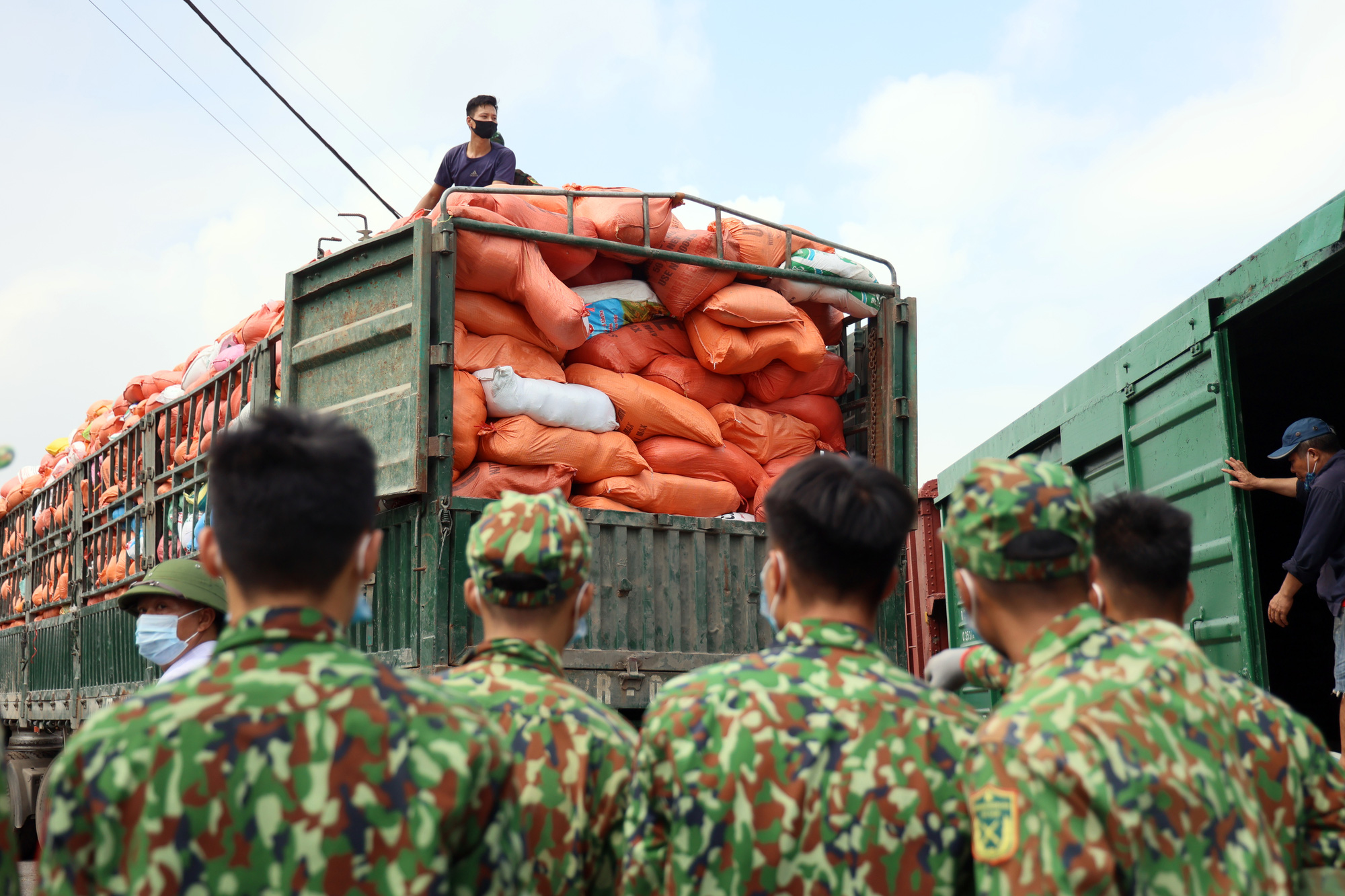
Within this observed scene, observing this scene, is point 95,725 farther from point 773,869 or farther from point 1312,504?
point 1312,504

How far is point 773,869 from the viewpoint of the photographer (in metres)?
1.59

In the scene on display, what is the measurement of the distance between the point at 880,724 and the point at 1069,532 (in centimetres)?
35

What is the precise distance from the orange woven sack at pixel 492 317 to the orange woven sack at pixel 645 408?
8.8 inches

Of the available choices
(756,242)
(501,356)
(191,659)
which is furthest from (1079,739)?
(756,242)

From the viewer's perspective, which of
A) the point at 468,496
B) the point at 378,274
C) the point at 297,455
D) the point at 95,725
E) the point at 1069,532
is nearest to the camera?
the point at 95,725

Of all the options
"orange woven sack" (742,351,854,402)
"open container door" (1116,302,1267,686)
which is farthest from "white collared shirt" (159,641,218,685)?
"open container door" (1116,302,1267,686)

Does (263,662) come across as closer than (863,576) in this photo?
Yes

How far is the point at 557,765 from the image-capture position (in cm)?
182

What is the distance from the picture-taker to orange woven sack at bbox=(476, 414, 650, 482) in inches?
175

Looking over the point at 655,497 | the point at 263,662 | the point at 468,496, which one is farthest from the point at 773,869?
the point at 655,497

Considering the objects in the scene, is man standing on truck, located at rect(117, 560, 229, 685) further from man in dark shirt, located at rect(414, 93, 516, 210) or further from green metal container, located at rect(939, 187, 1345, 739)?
green metal container, located at rect(939, 187, 1345, 739)

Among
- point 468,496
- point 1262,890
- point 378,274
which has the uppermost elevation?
point 378,274

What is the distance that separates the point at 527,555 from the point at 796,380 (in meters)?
3.52

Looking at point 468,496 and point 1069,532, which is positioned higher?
point 468,496
